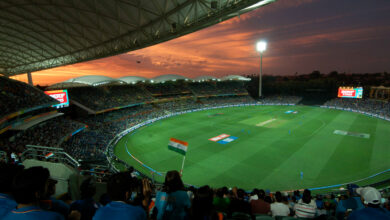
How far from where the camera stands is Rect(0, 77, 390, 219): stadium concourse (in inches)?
97.2

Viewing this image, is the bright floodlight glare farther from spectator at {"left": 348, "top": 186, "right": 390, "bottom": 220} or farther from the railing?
spectator at {"left": 348, "top": 186, "right": 390, "bottom": 220}

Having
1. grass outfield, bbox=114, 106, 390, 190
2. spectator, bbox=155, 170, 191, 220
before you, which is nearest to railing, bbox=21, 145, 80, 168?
spectator, bbox=155, 170, 191, 220

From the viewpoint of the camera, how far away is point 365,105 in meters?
50.1

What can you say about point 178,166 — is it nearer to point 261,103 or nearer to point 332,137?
point 332,137

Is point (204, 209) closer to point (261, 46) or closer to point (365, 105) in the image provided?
point (261, 46)

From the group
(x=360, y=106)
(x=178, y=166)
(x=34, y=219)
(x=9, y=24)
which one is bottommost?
(x=178, y=166)

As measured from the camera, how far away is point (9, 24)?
1969 cm

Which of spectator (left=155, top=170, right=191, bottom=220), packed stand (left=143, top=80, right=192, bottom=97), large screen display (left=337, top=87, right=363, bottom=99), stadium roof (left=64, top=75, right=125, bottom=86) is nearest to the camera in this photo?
spectator (left=155, top=170, right=191, bottom=220)

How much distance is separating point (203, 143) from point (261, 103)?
48.0 meters

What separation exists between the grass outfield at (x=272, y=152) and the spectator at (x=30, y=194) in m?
16.5

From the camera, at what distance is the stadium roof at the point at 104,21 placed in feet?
35.4

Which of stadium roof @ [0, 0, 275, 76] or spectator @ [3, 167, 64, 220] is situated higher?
stadium roof @ [0, 0, 275, 76]

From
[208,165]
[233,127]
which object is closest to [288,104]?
[233,127]

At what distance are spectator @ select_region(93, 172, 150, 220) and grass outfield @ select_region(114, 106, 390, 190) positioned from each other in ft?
52.7
